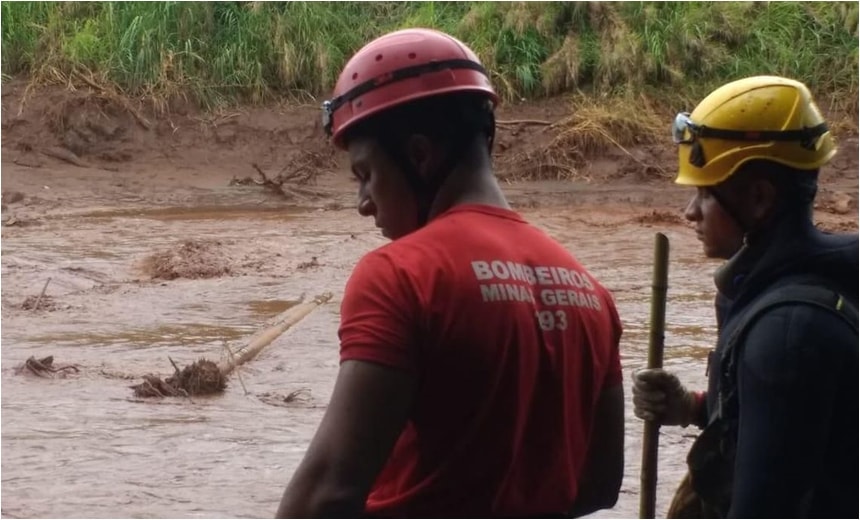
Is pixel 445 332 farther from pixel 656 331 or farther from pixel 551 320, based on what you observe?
pixel 656 331

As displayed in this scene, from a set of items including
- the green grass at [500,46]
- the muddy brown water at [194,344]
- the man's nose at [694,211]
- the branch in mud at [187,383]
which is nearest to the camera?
the man's nose at [694,211]

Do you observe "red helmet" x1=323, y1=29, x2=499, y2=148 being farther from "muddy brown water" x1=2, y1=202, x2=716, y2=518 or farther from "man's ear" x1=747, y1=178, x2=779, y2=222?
"muddy brown water" x1=2, y1=202, x2=716, y2=518

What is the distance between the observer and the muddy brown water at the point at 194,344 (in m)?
5.84

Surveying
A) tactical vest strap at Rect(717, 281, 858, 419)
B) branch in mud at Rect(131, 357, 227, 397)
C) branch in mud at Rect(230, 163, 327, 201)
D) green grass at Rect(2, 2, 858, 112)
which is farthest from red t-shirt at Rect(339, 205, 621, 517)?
green grass at Rect(2, 2, 858, 112)

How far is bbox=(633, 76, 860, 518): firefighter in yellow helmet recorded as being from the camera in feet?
8.05

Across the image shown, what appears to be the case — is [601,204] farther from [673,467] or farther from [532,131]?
[673,467]

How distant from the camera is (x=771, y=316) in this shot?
2502 mm

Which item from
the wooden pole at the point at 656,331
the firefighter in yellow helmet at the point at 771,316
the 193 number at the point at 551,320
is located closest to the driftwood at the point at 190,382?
the wooden pole at the point at 656,331

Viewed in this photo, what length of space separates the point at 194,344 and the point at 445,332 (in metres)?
6.70

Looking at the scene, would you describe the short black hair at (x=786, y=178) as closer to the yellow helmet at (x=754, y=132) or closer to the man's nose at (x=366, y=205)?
the yellow helmet at (x=754, y=132)

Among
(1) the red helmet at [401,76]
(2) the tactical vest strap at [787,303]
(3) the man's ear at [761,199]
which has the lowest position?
(2) the tactical vest strap at [787,303]

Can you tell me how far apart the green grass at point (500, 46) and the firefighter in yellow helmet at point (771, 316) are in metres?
14.7

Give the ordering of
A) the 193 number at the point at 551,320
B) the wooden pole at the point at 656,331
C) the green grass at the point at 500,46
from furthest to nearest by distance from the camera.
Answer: the green grass at the point at 500,46 → the wooden pole at the point at 656,331 → the 193 number at the point at 551,320

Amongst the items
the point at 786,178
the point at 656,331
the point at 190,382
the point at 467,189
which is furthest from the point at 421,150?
the point at 190,382
